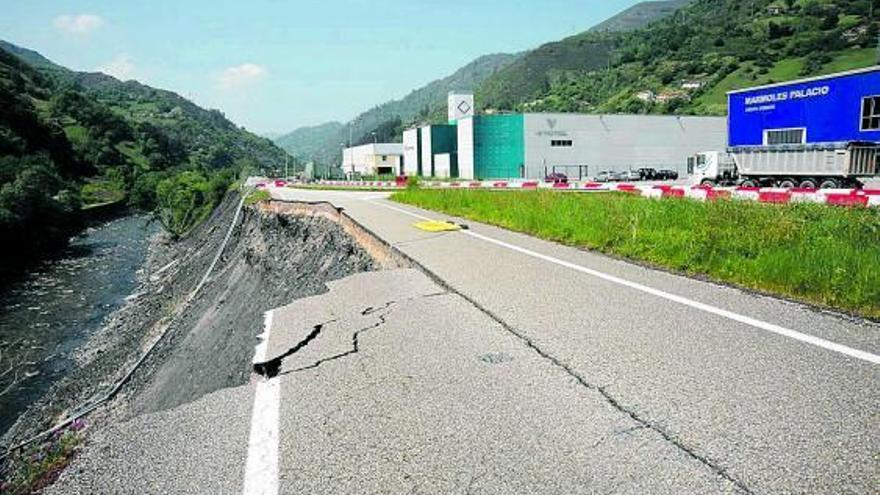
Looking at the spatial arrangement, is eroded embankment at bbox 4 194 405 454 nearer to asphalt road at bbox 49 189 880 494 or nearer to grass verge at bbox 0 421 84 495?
grass verge at bbox 0 421 84 495

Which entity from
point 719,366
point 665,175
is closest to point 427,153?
point 665,175

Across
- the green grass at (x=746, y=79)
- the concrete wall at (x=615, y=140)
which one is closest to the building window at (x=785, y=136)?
the concrete wall at (x=615, y=140)

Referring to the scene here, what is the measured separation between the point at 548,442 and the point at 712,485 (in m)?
0.90

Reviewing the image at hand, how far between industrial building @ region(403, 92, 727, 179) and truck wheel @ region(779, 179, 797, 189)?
130 feet

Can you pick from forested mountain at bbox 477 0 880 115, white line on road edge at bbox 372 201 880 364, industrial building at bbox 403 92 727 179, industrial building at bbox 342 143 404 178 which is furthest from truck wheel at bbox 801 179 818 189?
forested mountain at bbox 477 0 880 115

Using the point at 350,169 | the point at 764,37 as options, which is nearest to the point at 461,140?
the point at 350,169

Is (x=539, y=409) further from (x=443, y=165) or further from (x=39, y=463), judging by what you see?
(x=443, y=165)

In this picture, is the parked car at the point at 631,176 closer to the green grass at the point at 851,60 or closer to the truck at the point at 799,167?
the truck at the point at 799,167

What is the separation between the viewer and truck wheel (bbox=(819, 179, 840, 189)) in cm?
2312

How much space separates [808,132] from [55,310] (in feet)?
112

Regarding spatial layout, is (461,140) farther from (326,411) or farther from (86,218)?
(326,411)

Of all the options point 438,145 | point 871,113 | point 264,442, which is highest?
point 438,145

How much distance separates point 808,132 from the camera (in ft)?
79.7

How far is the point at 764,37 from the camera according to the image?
448 ft
